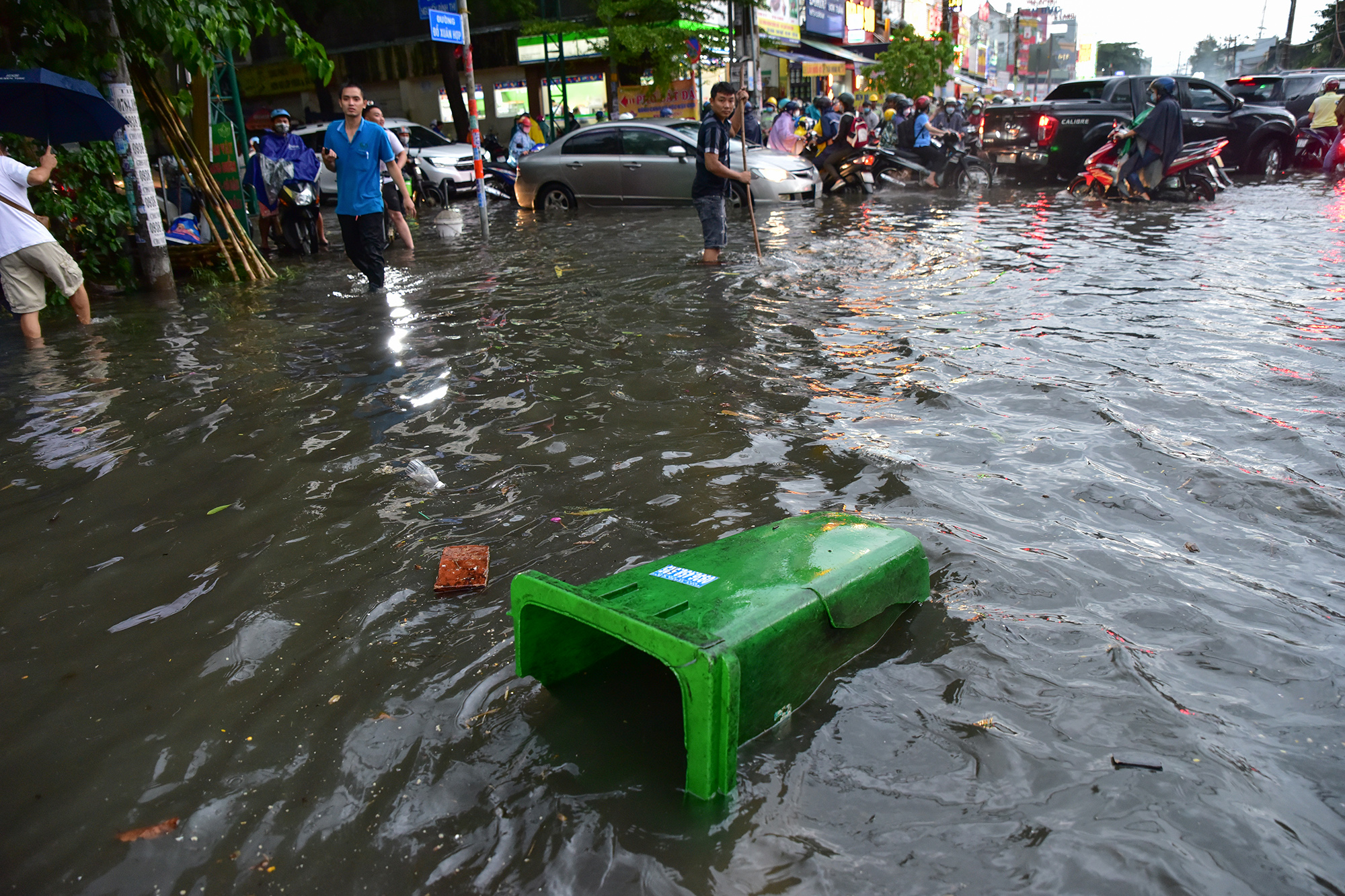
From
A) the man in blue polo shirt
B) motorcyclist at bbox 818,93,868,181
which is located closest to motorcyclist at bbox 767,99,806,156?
motorcyclist at bbox 818,93,868,181

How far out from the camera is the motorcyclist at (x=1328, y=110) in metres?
15.5

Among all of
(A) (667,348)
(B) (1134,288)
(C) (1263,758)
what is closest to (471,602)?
(C) (1263,758)

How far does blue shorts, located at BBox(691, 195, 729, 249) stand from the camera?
8.34 meters

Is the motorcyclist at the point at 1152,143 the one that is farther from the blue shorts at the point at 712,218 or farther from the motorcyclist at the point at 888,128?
the blue shorts at the point at 712,218

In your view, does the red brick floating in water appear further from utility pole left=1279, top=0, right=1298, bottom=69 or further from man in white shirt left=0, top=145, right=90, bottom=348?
utility pole left=1279, top=0, right=1298, bottom=69

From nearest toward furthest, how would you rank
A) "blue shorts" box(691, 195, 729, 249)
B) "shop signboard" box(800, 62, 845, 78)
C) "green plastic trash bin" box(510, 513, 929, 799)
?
"green plastic trash bin" box(510, 513, 929, 799) < "blue shorts" box(691, 195, 729, 249) < "shop signboard" box(800, 62, 845, 78)

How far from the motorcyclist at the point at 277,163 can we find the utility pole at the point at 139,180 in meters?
2.20

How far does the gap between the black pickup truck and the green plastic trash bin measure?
14.3 m

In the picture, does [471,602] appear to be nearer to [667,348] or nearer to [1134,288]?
[667,348]

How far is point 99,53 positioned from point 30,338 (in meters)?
2.91

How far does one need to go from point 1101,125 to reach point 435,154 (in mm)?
11807

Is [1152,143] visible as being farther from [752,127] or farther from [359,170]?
[359,170]

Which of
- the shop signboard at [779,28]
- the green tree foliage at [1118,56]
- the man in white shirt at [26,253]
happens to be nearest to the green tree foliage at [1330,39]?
the shop signboard at [779,28]

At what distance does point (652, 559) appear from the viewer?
3.05 metres
